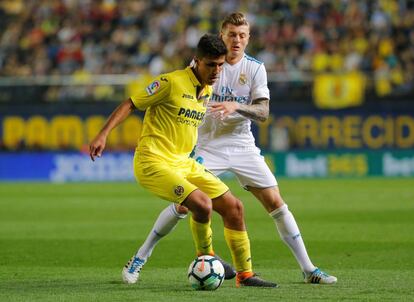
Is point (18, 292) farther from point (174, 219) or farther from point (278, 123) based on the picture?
point (278, 123)

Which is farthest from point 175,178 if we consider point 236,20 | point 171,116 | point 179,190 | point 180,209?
point 236,20

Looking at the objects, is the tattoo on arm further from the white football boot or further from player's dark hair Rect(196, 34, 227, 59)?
the white football boot

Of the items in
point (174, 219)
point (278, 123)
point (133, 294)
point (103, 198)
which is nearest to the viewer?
point (133, 294)

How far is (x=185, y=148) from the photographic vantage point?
7.99 meters

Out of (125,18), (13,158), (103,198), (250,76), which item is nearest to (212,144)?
(250,76)

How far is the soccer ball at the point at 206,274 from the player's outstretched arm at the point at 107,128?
3.77 feet

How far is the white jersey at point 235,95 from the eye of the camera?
848 centimetres

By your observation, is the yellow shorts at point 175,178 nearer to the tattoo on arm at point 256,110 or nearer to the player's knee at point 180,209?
the player's knee at point 180,209

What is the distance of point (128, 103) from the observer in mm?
7781

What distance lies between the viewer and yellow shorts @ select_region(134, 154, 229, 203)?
7.68 meters

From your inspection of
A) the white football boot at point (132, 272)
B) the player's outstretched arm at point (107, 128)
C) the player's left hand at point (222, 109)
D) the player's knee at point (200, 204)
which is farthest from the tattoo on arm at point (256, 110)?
the white football boot at point (132, 272)

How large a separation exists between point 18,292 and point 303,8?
64.9 ft

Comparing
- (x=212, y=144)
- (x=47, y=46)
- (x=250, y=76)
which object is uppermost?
(x=47, y=46)

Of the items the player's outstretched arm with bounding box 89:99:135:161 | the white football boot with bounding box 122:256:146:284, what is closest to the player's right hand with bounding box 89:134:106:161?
the player's outstretched arm with bounding box 89:99:135:161
